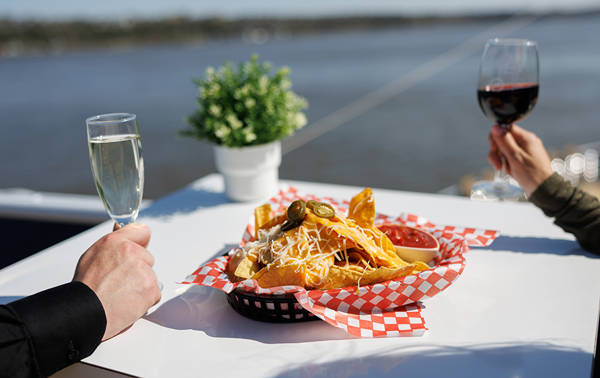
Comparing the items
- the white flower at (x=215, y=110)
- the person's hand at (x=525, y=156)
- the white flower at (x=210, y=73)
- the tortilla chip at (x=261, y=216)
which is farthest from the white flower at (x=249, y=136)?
the person's hand at (x=525, y=156)

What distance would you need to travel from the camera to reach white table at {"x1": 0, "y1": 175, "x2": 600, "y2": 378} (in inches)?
31.6

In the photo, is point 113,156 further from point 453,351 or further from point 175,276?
point 453,351

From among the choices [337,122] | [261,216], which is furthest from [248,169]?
[337,122]

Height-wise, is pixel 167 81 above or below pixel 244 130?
below

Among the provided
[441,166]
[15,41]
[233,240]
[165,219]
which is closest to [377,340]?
[233,240]

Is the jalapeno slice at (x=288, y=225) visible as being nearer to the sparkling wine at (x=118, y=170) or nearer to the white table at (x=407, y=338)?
the white table at (x=407, y=338)

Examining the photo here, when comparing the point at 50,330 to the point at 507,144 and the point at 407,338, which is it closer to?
the point at 407,338

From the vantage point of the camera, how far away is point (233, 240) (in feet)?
4.33

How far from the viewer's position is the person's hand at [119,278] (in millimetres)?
875

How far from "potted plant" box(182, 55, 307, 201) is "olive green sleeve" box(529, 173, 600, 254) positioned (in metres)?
0.77

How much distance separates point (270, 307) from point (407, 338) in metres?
0.25

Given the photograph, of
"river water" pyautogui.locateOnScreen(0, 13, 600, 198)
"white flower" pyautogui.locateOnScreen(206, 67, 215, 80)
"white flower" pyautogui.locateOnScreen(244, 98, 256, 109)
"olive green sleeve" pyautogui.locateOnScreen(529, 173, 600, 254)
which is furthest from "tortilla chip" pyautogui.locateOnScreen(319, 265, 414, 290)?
"river water" pyautogui.locateOnScreen(0, 13, 600, 198)

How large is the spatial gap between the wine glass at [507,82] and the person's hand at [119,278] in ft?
3.07

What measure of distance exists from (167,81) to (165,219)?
2699 cm
